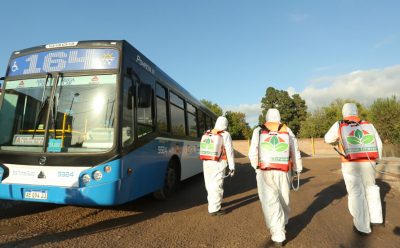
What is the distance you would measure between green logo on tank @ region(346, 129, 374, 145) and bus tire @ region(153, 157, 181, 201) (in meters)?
4.03

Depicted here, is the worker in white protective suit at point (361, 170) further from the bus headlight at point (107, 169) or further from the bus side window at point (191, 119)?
the bus side window at point (191, 119)

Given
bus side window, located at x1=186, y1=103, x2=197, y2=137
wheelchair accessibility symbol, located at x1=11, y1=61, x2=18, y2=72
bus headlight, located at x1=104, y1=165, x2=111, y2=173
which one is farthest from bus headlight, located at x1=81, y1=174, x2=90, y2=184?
bus side window, located at x1=186, y1=103, x2=197, y2=137

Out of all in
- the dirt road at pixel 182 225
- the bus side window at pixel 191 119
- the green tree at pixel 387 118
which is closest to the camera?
A: the dirt road at pixel 182 225

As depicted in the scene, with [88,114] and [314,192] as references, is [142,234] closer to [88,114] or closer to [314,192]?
[88,114]

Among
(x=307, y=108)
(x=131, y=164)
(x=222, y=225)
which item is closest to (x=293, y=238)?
(x=222, y=225)

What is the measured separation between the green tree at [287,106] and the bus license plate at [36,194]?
182 ft

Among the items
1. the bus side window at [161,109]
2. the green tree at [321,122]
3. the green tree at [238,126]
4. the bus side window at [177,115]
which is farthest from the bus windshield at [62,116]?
the green tree at [321,122]

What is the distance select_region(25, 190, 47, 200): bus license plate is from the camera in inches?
199

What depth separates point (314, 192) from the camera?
29.3ft

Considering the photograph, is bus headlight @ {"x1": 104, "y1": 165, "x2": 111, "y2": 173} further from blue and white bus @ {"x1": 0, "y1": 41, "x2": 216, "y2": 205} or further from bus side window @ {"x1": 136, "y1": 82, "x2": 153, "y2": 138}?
bus side window @ {"x1": 136, "y1": 82, "x2": 153, "y2": 138}

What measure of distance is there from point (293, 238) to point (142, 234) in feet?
7.50

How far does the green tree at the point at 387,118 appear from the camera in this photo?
37031mm

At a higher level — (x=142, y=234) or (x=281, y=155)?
(x=281, y=155)

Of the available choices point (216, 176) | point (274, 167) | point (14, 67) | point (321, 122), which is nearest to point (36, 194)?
point (14, 67)
